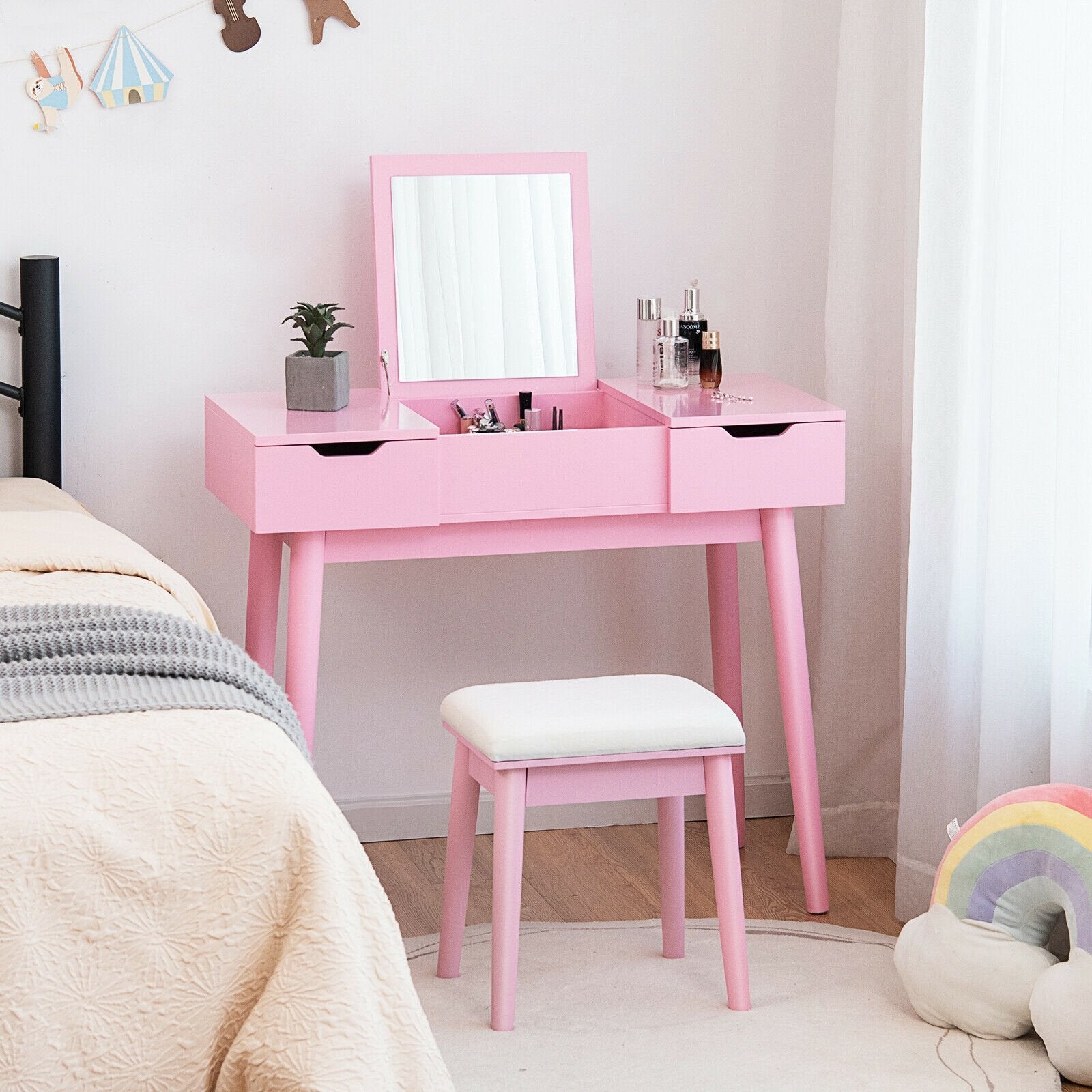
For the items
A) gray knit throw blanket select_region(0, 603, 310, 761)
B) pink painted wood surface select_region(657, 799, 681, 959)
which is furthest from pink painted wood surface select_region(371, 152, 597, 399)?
gray knit throw blanket select_region(0, 603, 310, 761)

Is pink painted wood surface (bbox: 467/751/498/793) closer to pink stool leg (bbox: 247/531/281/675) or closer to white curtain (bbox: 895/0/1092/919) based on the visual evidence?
pink stool leg (bbox: 247/531/281/675)

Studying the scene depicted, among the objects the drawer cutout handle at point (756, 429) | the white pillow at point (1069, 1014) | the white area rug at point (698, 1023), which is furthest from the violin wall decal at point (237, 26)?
the white pillow at point (1069, 1014)

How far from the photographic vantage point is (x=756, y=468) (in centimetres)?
237

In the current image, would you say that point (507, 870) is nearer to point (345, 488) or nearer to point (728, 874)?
point (728, 874)

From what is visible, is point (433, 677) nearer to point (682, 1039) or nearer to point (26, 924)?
point (682, 1039)

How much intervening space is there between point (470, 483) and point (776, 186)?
3.15ft

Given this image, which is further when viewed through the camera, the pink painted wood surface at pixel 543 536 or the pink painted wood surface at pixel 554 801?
the pink painted wood surface at pixel 543 536

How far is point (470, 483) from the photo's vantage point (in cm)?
228

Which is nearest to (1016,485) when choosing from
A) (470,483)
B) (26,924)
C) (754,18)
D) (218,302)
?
(470,483)

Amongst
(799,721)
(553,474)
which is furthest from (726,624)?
(553,474)

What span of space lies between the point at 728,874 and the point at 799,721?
0.49m

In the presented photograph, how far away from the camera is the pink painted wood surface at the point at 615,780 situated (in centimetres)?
198

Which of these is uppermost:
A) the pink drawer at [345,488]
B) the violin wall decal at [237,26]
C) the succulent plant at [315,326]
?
the violin wall decal at [237,26]

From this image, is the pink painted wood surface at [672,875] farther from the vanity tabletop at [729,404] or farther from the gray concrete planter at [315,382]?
the gray concrete planter at [315,382]
